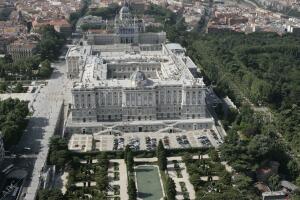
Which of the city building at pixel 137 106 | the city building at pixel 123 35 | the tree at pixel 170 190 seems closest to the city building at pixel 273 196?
the tree at pixel 170 190

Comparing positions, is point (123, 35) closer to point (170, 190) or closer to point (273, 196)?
point (170, 190)

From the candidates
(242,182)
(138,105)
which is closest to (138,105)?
(138,105)

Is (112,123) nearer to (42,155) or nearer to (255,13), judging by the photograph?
(42,155)

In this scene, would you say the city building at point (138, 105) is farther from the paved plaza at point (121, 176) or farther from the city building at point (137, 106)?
the paved plaza at point (121, 176)

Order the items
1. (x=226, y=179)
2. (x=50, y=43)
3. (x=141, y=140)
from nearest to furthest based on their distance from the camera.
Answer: (x=226, y=179)
(x=141, y=140)
(x=50, y=43)

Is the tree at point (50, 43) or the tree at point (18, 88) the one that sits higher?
the tree at point (50, 43)

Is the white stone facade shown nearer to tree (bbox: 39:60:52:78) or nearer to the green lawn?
the green lawn
